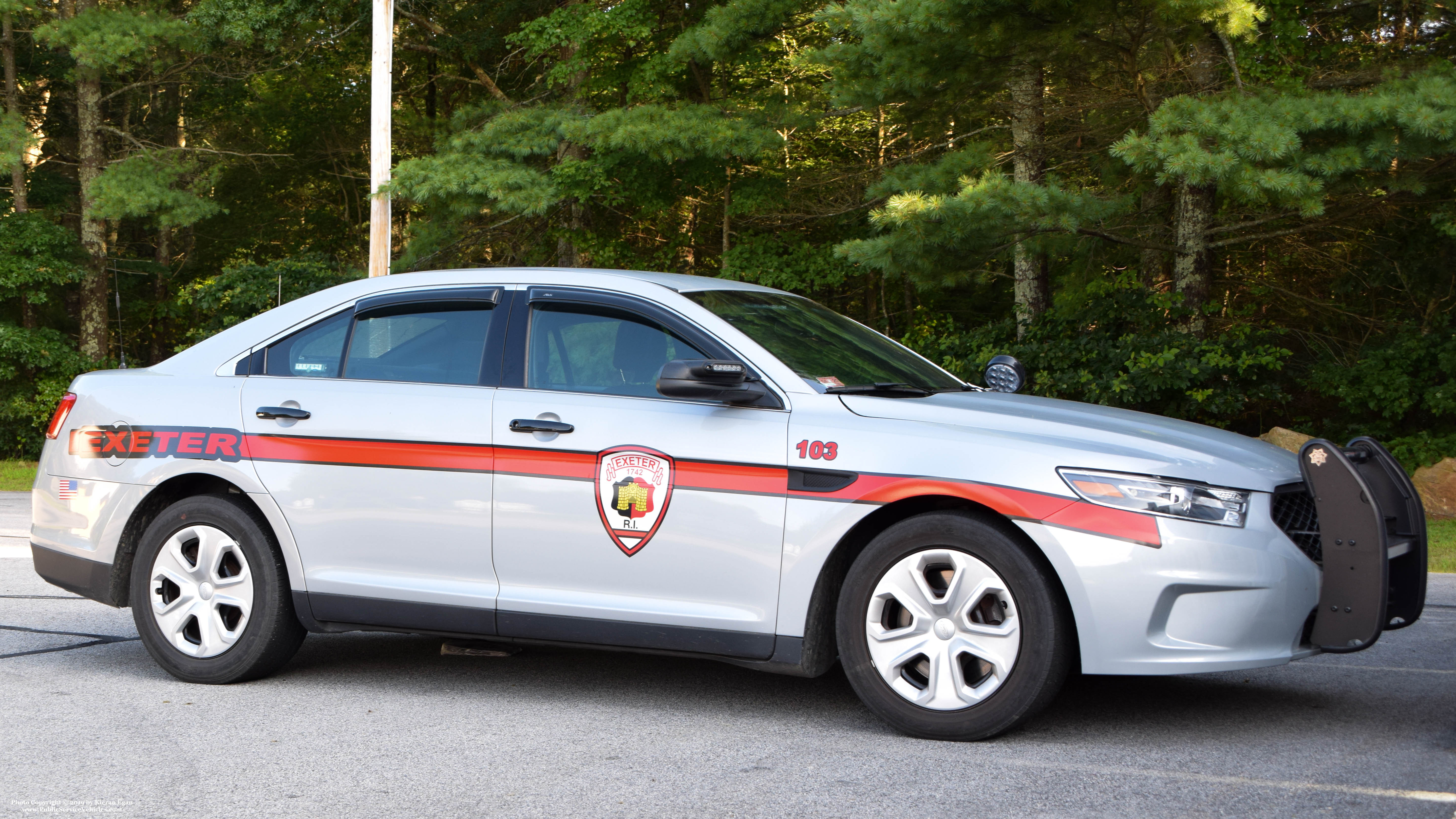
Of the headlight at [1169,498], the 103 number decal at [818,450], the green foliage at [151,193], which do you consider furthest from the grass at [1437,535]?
the green foliage at [151,193]

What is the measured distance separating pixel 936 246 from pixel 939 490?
8.23m

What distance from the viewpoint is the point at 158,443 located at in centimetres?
575

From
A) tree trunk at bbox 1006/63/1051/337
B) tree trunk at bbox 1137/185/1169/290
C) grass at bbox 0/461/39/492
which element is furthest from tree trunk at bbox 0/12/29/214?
tree trunk at bbox 1137/185/1169/290

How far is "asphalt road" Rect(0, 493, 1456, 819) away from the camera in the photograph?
13.0ft

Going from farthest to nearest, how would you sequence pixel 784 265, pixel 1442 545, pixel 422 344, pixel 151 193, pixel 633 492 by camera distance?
pixel 151 193, pixel 784 265, pixel 1442 545, pixel 422 344, pixel 633 492

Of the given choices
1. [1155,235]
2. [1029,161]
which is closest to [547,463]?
[1155,235]

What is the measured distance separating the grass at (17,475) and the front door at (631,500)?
38.9 ft

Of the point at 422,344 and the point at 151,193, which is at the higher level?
the point at 151,193

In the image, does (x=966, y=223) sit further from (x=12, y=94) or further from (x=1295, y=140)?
(x=12, y=94)

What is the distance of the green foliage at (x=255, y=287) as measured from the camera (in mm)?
19828

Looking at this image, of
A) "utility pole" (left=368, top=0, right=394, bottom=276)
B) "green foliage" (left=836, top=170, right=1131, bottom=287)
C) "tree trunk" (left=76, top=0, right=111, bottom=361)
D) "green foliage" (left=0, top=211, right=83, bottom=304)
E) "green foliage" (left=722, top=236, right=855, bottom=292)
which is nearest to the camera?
"green foliage" (left=836, top=170, right=1131, bottom=287)

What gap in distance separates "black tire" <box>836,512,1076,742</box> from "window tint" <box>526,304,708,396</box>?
42.2 inches

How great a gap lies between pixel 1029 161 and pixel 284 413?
42.7ft

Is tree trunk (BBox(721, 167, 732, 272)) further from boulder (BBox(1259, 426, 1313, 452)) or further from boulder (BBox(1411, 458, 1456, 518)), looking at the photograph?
boulder (BBox(1411, 458, 1456, 518))
